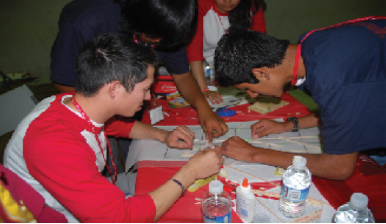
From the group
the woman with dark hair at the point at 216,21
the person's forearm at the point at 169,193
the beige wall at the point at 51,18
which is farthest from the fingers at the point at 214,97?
the beige wall at the point at 51,18

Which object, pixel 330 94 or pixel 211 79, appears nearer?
pixel 330 94

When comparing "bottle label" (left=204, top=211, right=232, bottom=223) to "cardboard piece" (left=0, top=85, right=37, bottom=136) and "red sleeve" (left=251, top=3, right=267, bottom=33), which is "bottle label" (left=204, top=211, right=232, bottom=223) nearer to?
"cardboard piece" (left=0, top=85, right=37, bottom=136)

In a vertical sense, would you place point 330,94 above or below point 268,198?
above

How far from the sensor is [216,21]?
257 centimetres

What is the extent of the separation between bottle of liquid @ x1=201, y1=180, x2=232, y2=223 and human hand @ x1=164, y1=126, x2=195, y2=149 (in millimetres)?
454

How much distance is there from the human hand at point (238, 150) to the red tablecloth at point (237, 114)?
406mm

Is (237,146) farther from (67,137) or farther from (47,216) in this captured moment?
(47,216)

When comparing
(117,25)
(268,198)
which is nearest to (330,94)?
(268,198)

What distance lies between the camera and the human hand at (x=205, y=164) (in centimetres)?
125

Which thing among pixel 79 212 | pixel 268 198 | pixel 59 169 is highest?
pixel 59 169

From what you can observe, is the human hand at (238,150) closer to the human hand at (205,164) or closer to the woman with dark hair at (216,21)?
the human hand at (205,164)

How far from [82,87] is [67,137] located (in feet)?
0.73

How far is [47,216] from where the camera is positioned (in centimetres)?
112

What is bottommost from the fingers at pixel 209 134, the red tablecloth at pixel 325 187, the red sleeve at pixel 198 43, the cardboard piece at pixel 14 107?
the red tablecloth at pixel 325 187
